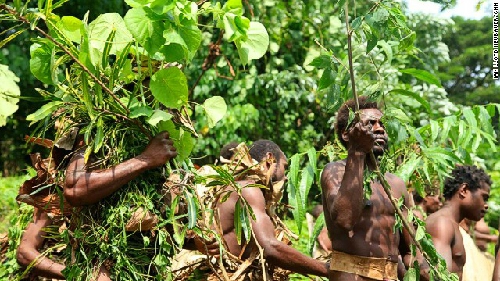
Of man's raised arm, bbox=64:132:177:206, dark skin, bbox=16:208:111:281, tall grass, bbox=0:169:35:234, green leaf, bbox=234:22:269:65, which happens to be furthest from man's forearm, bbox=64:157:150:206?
tall grass, bbox=0:169:35:234

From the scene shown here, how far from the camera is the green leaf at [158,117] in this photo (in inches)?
142

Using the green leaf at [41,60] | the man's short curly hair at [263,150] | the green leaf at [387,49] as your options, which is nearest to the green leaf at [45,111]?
the green leaf at [41,60]

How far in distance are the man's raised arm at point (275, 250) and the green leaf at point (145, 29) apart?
5.58 ft

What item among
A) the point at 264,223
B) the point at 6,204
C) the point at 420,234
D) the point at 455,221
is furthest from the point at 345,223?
the point at 6,204

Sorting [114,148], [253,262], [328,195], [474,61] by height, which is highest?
[114,148]

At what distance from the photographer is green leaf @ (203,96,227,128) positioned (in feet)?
12.6

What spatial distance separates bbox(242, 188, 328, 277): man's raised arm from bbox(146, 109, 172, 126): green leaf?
51.9 inches

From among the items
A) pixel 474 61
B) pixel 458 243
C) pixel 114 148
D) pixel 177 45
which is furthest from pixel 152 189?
pixel 474 61

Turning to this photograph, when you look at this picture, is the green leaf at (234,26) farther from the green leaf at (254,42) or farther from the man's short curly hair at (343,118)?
the man's short curly hair at (343,118)

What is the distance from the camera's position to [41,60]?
3.55 m

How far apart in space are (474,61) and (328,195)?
31.6 metres

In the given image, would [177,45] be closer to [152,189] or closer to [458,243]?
[152,189]

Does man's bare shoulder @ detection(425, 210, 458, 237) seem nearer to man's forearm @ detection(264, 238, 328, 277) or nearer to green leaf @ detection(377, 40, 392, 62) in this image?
man's forearm @ detection(264, 238, 328, 277)

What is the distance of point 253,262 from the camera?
495 cm
